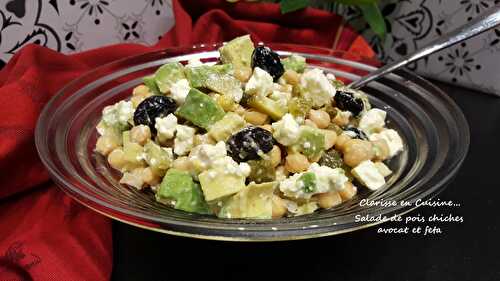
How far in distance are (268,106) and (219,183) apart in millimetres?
308

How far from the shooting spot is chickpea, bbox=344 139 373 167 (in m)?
1.35

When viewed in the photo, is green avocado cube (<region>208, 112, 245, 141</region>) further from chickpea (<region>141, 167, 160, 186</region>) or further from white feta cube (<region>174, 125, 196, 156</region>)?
chickpea (<region>141, 167, 160, 186</region>)

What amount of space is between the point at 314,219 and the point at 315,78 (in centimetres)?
46

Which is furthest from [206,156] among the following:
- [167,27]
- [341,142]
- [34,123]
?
[167,27]

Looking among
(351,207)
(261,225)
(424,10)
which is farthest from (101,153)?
(424,10)

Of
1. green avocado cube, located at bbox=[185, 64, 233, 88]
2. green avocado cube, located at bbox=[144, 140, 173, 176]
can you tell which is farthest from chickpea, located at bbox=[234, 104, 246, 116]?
green avocado cube, located at bbox=[144, 140, 173, 176]

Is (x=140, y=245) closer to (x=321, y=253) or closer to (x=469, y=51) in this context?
(x=321, y=253)

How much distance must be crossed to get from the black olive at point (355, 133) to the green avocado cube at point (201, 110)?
357 millimetres

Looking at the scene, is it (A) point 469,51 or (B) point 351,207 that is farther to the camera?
(A) point 469,51

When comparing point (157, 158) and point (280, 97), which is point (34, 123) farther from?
point (280, 97)

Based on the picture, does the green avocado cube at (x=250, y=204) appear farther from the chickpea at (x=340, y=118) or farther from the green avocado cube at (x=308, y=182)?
the chickpea at (x=340, y=118)

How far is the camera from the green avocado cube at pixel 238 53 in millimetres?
1529

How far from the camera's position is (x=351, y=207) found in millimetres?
1227

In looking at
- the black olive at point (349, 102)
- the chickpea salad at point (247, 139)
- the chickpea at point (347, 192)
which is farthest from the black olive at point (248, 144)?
the black olive at point (349, 102)
